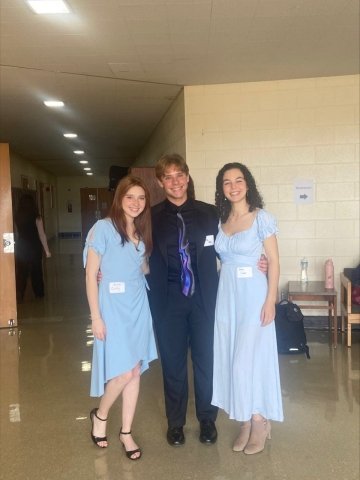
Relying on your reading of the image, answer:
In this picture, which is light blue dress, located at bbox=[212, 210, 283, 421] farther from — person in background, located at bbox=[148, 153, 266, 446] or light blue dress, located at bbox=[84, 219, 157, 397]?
light blue dress, located at bbox=[84, 219, 157, 397]

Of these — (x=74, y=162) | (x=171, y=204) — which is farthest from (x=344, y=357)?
(x=74, y=162)

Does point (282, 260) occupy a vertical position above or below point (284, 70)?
below

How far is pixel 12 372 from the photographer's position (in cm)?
384

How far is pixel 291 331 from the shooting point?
4105 mm

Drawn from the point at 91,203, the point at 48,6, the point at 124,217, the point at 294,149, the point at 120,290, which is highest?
the point at 48,6

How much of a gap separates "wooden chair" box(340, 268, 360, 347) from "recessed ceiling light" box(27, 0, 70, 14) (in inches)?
129

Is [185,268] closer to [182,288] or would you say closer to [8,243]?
[182,288]

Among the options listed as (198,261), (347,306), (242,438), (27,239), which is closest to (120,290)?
(198,261)

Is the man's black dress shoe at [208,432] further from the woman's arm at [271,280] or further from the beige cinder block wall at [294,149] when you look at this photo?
the beige cinder block wall at [294,149]

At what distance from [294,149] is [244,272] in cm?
296

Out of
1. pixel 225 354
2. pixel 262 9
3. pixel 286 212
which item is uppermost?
pixel 262 9

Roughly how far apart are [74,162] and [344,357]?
11.7m

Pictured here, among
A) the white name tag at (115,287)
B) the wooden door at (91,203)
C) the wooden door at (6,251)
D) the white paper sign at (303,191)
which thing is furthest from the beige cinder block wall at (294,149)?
the wooden door at (91,203)

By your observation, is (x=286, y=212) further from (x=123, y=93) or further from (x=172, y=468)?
(x=172, y=468)
